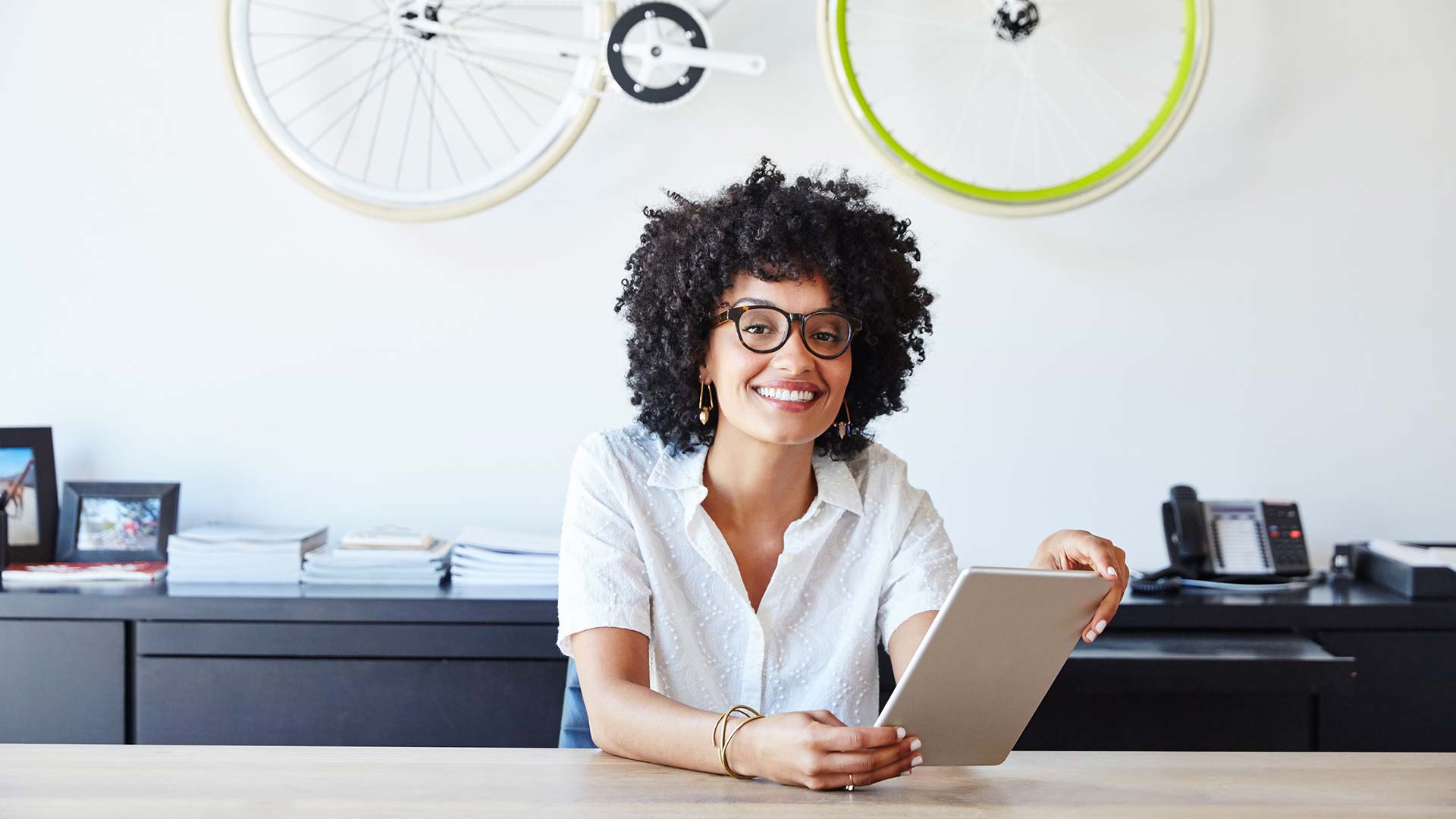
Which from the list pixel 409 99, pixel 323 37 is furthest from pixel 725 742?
pixel 323 37

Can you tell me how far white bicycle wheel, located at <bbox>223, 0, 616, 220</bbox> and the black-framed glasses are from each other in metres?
0.88

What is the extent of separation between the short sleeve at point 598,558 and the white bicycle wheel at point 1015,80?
3.58 feet

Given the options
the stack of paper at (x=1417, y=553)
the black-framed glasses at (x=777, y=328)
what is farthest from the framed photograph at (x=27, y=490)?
the stack of paper at (x=1417, y=553)

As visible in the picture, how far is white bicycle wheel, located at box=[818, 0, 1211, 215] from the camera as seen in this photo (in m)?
2.44

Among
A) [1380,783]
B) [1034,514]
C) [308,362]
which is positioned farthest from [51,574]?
[1380,783]

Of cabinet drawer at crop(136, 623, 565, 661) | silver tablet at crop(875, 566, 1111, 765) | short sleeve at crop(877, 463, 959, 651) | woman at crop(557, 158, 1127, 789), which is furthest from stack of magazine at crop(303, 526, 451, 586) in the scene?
silver tablet at crop(875, 566, 1111, 765)

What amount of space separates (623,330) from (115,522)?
1056mm

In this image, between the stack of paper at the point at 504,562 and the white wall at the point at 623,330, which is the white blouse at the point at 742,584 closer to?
the stack of paper at the point at 504,562

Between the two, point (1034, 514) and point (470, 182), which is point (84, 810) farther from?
point (1034, 514)

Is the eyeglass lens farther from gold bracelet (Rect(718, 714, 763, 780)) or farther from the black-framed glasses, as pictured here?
gold bracelet (Rect(718, 714, 763, 780))

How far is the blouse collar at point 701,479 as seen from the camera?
165 centimetres

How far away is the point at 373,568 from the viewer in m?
2.20

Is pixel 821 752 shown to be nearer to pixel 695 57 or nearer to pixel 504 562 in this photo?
pixel 504 562

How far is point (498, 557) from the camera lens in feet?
7.31
